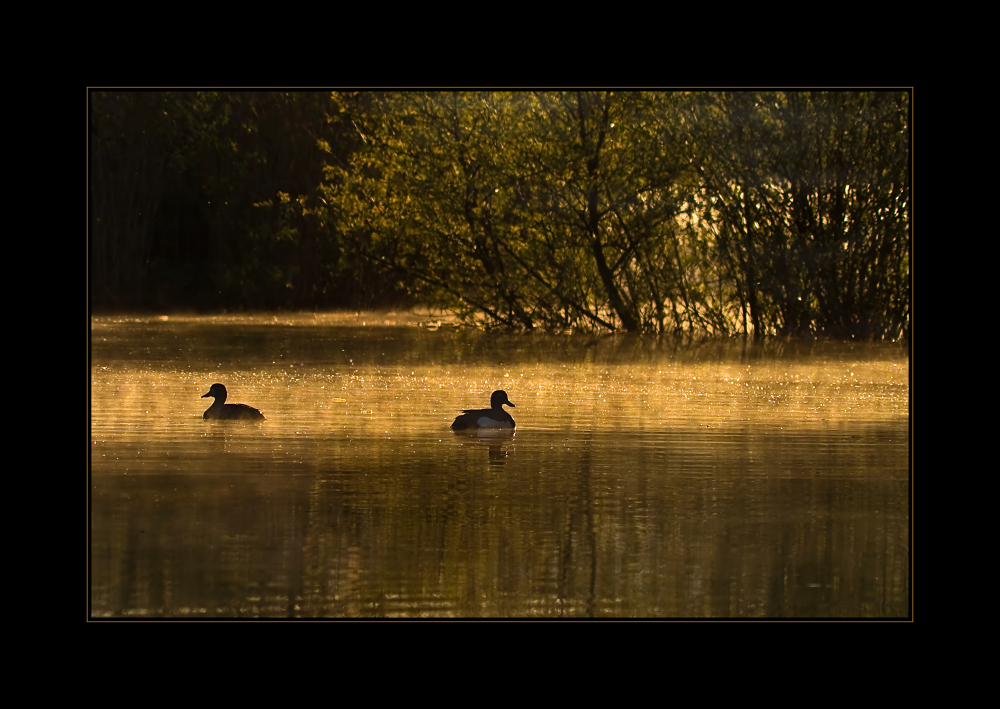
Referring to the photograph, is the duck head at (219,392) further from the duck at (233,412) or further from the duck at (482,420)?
the duck at (482,420)

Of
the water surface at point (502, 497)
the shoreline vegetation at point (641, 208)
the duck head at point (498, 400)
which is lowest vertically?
the water surface at point (502, 497)

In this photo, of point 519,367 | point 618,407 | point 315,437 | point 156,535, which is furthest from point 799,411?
point 156,535

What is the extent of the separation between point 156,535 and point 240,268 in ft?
79.0

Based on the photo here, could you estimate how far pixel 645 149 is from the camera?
75.3ft

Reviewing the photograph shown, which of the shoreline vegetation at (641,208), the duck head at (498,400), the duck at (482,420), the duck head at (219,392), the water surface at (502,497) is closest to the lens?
the water surface at (502,497)

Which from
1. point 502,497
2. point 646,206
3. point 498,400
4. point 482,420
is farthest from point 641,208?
point 502,497

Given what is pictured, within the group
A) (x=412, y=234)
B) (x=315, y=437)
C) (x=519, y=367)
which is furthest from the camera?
(x=412, y=234)

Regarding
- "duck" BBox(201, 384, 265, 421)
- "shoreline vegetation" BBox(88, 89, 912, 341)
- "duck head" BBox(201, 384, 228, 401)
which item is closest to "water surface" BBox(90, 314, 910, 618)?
"duck" BBox(201, 384, 265, 421)

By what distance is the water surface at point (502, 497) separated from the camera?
674 centimetres

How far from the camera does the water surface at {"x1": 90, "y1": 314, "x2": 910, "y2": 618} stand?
674 cm

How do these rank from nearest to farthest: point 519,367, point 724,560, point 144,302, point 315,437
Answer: point 724,560, point 315,437, point 519,367, point 144,302

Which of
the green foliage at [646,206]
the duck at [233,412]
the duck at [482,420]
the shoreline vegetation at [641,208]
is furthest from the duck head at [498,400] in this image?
the green foliage at [646,206]

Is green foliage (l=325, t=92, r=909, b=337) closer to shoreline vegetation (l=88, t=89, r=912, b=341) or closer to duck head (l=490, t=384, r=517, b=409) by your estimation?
shoreline vegetation (l=88, t=89, r=912, b=341)

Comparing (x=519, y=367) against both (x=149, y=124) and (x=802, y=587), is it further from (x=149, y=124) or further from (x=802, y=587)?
(x=149, y=124)
